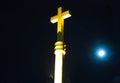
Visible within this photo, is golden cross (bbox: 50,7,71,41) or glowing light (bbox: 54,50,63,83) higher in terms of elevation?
golden cross (bbox: 50,7,71,41)

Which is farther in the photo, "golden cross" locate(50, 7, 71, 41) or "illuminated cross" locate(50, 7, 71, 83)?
"golden cross" locate(50, 7, 71, 41)

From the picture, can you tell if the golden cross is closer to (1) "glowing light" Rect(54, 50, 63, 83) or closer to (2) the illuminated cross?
(2) the illuminated cross

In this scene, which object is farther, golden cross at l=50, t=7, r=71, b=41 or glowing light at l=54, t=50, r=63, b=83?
golden cross at l=50, t=7, r=71, b=41

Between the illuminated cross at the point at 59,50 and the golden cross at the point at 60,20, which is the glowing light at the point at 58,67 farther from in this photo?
the golden cross at the point at 60,20

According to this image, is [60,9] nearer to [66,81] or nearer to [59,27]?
[59,27]

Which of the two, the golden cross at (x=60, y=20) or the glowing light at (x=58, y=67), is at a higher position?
the golden cross at (x=60, y=20)

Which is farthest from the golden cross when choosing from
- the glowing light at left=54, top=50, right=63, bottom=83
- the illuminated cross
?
the glowing light at left=54, top=50, right=63, bottom=83

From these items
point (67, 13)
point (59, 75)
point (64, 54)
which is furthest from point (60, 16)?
point (59, 75)

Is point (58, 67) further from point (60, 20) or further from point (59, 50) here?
point (60, 20)

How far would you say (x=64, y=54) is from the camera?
6012 mm


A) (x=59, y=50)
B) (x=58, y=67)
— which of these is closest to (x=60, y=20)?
(x=59, y=50)

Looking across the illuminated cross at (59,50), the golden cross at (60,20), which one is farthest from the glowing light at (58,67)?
the golden cross at (60,20)

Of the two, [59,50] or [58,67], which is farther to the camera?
[59,50]

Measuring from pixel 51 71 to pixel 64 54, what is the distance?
4.00ft
